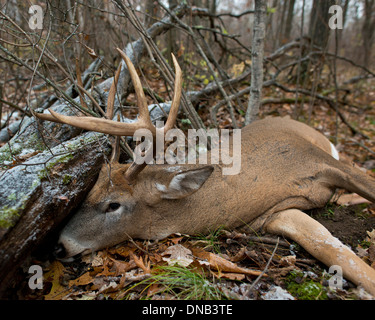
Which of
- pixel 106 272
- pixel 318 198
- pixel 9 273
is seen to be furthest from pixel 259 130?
pixel 9 273

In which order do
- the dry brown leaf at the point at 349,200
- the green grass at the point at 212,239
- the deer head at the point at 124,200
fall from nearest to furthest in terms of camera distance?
1. the deer head at the point at 124,200
2. the green grass at the point at 212,239
3. the dry brown leaf at the point at 349,200

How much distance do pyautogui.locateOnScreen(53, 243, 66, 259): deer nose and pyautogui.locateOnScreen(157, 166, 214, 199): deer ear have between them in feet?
3.69

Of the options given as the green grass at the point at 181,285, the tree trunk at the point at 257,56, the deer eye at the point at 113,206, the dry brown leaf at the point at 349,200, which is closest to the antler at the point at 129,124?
the deer eye at the point at 113,206

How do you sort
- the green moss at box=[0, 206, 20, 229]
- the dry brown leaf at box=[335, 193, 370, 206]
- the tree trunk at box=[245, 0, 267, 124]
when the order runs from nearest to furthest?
the green moss at box=[0, 206, 20, 229], the dry brown leaf at box=[335, 193, 370, 206], the tree trunk at box=[245, 0, 267, 124]

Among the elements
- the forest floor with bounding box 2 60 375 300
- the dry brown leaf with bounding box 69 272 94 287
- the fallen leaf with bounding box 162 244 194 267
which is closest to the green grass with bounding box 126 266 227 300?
the forest floor with bounding box 2 60 375 300

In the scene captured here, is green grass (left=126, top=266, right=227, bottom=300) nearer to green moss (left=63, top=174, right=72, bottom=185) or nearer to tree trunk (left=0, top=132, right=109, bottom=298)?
tree trunk (left=0, top=132, right=109, bottom=298)

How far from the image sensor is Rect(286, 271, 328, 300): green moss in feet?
7.91

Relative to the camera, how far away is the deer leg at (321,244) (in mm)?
2670

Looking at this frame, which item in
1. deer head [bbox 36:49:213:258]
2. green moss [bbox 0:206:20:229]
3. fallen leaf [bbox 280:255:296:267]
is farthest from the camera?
deer head [bbox 36:49:213:258]

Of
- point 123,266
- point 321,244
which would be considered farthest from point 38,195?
point 321,244

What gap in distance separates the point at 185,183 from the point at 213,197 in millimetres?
478

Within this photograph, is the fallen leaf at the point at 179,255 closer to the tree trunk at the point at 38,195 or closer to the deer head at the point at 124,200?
the deer head at the point at 124,200

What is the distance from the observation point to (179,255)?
295cm

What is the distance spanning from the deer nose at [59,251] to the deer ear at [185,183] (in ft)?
3.69
